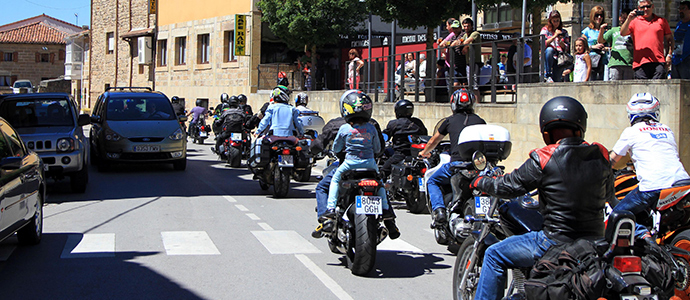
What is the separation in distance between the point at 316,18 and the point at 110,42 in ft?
90.6

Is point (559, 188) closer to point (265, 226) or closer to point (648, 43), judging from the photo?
point (265, 226)

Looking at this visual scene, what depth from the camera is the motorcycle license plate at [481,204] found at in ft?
20.7

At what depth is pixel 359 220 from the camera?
656 cm

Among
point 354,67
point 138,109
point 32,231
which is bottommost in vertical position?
point 32,231

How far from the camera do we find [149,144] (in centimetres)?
1524

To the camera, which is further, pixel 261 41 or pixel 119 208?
pixel 261 41

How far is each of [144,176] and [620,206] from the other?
36.6 ft

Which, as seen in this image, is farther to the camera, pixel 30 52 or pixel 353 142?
pixel 30 52

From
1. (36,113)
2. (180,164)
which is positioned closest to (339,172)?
(36,113)

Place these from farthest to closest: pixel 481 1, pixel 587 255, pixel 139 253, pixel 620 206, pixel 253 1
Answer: pixel 253 1 → pixel 481 1 → pixel 139 253 → pixel 620 206 → pixel 587 255

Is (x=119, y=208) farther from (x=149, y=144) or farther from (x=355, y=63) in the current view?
(x=355, y=63)

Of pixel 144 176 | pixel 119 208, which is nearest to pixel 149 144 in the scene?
pixel 144 176

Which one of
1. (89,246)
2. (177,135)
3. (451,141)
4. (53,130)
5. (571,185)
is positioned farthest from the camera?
(177,135)

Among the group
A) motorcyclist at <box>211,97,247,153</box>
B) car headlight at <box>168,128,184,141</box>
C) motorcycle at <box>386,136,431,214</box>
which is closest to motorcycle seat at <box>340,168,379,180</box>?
motorcycle at <box>386,136,431,214</box>
